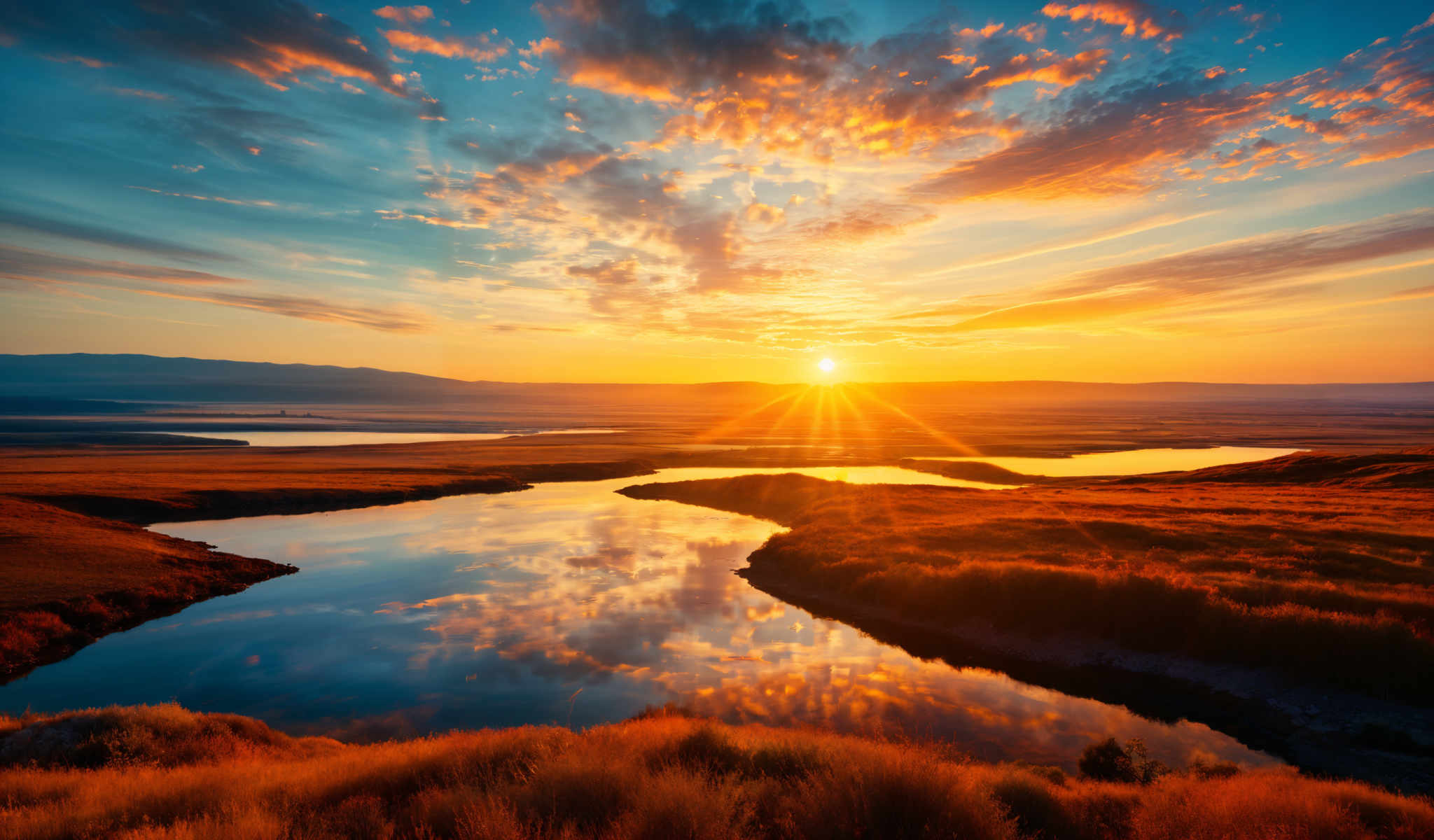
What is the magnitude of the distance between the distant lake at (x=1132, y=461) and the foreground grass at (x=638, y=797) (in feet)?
250

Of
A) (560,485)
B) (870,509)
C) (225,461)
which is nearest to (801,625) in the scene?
(870,509)

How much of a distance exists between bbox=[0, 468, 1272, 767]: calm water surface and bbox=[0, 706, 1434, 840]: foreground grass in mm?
6586

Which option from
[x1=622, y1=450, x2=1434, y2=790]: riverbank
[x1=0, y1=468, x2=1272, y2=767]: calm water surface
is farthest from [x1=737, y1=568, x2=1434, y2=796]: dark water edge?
[x1=0, y1=468, x2=1272, y2=767]: calm water surface

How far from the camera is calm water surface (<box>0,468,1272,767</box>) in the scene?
17.5 meters

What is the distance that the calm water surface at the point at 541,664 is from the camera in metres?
17.5

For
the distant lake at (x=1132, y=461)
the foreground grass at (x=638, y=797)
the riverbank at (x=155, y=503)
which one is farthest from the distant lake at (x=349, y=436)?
the foreground grass at (x=638, y=797)

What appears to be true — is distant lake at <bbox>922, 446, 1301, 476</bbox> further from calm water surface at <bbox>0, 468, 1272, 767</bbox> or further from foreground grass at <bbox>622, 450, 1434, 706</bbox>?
calm water surface at <bbox>0, 468, 1272, 767</bbox>

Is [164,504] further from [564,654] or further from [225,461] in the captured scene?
[564,654]

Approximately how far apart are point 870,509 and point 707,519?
13.8 meters

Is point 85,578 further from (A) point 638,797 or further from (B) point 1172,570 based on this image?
(B) point 1172,570

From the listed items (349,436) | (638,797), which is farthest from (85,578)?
(349,436)

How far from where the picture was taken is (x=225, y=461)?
80.2 meters

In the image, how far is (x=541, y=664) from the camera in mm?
21422

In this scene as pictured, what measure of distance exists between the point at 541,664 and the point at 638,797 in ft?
48.1
